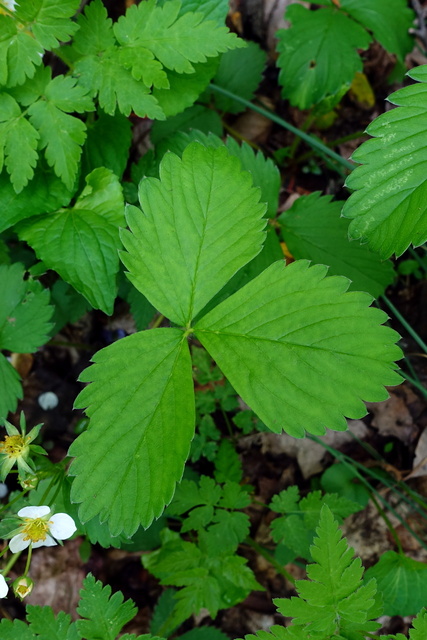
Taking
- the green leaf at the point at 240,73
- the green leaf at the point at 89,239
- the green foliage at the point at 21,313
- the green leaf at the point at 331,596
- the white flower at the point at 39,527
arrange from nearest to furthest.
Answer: the green leaf at the point at 331,596 < the white flower at the point at 39,527 < the green leaf at the point at 89,239 < the green foliage at the point at 21,313 < the green leaf at the point at 240,73

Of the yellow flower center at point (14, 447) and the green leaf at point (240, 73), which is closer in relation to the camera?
the yellow flower center at point (14, 447)

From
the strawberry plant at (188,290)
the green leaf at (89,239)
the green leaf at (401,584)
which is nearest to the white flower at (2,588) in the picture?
the strawberry plant at (188,290)

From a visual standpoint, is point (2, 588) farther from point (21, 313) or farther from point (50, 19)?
point (50, 19)

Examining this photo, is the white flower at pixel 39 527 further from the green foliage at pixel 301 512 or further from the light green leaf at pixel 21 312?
the green foliage at pixel 301 512

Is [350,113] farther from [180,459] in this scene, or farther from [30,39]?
[180,459]

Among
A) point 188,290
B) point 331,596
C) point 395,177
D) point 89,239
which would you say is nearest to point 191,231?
point 188,290

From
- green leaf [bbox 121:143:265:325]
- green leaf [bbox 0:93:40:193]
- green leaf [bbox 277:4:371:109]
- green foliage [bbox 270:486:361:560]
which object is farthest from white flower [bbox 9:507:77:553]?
green leaf [bbox 277:4:371:109]

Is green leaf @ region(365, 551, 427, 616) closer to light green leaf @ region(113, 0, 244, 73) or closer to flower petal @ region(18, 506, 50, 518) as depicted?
flower petal @ region(18, 506, 50, 518)
